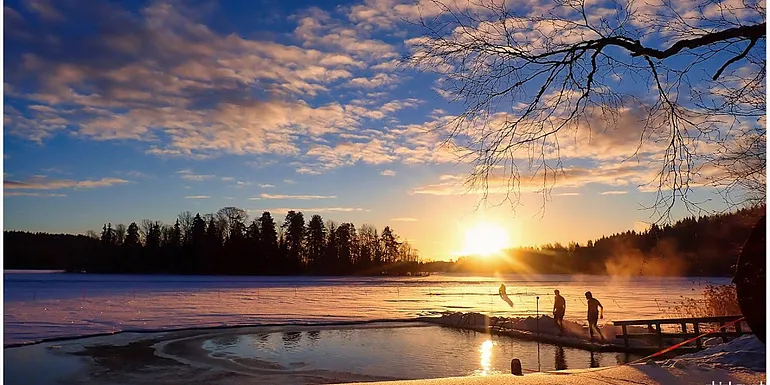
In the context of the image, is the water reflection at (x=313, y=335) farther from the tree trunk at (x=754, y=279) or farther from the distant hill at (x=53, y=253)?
the distant hill at (x=53, y=253)

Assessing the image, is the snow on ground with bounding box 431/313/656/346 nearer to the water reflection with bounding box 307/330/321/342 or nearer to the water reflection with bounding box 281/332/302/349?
the water reflection with bounding box 307/330/321/342

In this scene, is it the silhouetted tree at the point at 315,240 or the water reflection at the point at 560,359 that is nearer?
the water reflection at the point at 560,359

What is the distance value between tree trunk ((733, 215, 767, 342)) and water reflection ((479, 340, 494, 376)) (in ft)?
18.7

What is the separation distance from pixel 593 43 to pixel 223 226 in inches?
3991

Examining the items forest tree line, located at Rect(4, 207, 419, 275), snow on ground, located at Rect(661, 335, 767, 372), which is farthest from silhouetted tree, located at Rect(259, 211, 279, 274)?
snow on ground, located at Rect(661, 335, 767, 372)

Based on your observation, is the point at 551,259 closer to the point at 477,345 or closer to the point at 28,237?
the point at 28,237

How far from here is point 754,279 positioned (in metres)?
7.27

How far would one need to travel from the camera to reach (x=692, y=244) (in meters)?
10.8

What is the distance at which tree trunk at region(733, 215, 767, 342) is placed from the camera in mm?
7160

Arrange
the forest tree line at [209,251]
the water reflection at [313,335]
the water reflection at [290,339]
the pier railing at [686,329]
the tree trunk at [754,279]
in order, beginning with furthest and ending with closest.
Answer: the forest tree line at [209,251] < the water reflection at [313,335] < the water reflection at [290,339] < the pier railing at [686,329] < the tree trunk at [754,279]

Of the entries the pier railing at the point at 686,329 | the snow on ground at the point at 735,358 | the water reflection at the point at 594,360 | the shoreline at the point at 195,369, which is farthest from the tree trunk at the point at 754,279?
the water reflection at the point at 594,360

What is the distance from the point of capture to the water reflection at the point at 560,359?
43.8 ft

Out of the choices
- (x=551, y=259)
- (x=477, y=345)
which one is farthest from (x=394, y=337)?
(x=551, y=259)

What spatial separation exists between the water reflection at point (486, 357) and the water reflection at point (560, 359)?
4.74 feet
